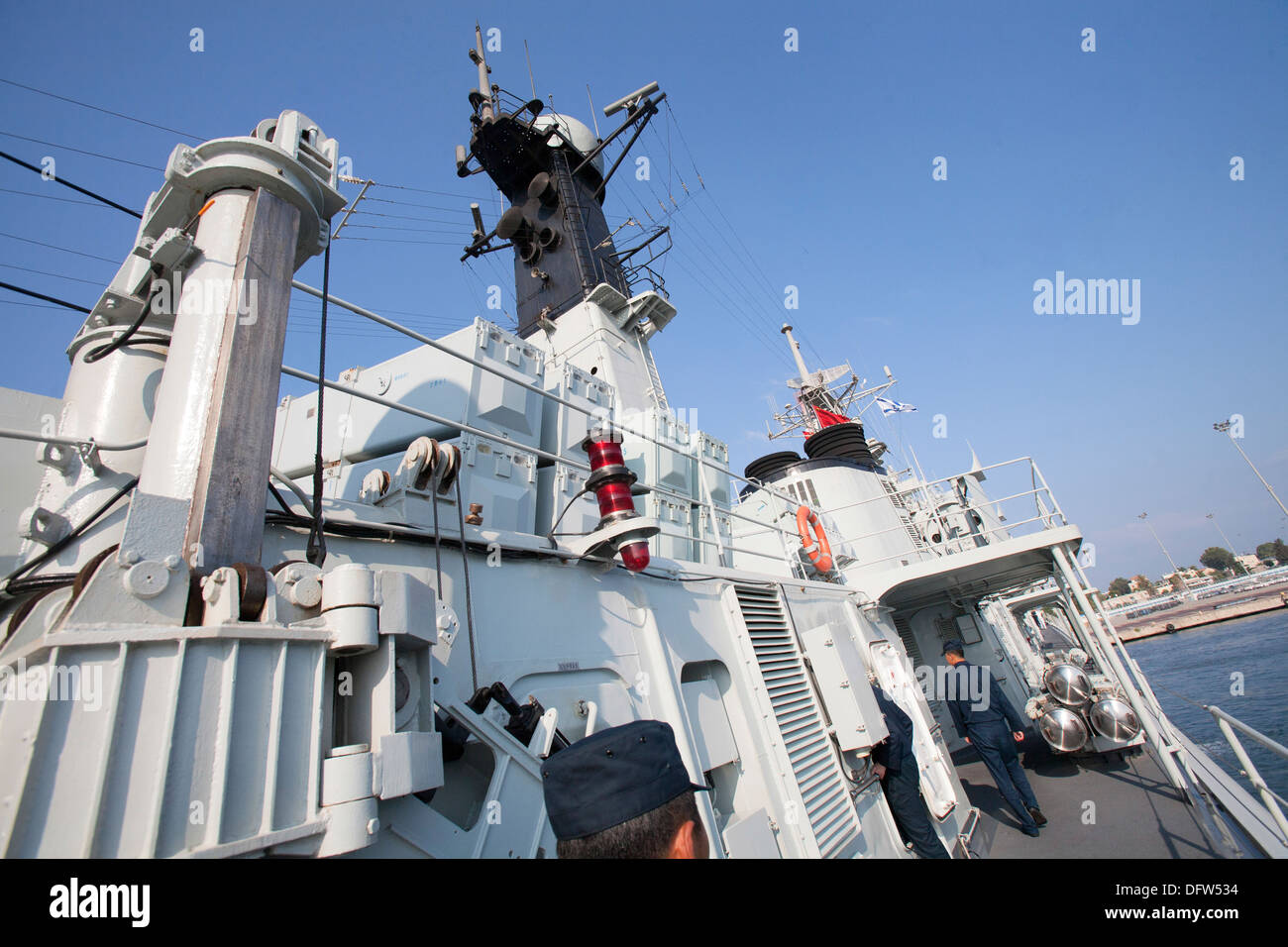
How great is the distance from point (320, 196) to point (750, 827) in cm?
358

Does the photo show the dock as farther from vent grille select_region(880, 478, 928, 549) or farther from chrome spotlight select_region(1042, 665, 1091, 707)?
chrome spotlight select_region(1042, 665, 1091, 707)

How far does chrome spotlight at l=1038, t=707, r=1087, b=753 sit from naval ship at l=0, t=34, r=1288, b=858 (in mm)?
1418

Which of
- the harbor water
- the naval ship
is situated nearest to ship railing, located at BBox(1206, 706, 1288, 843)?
the naval ship

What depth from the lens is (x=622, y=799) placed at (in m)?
1.26

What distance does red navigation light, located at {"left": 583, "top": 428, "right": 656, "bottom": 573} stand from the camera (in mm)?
2854

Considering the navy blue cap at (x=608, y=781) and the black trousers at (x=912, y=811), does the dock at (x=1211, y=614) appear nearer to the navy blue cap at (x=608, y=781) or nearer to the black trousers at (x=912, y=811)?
the black trousers at (x=912, y=811)

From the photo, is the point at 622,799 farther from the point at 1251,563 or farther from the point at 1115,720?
the point at 1251,563

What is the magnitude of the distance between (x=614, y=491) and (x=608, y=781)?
1700mm

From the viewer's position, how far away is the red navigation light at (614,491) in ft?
9.36

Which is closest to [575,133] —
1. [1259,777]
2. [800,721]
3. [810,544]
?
[810,544]

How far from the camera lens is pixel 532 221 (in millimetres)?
A: 11312
